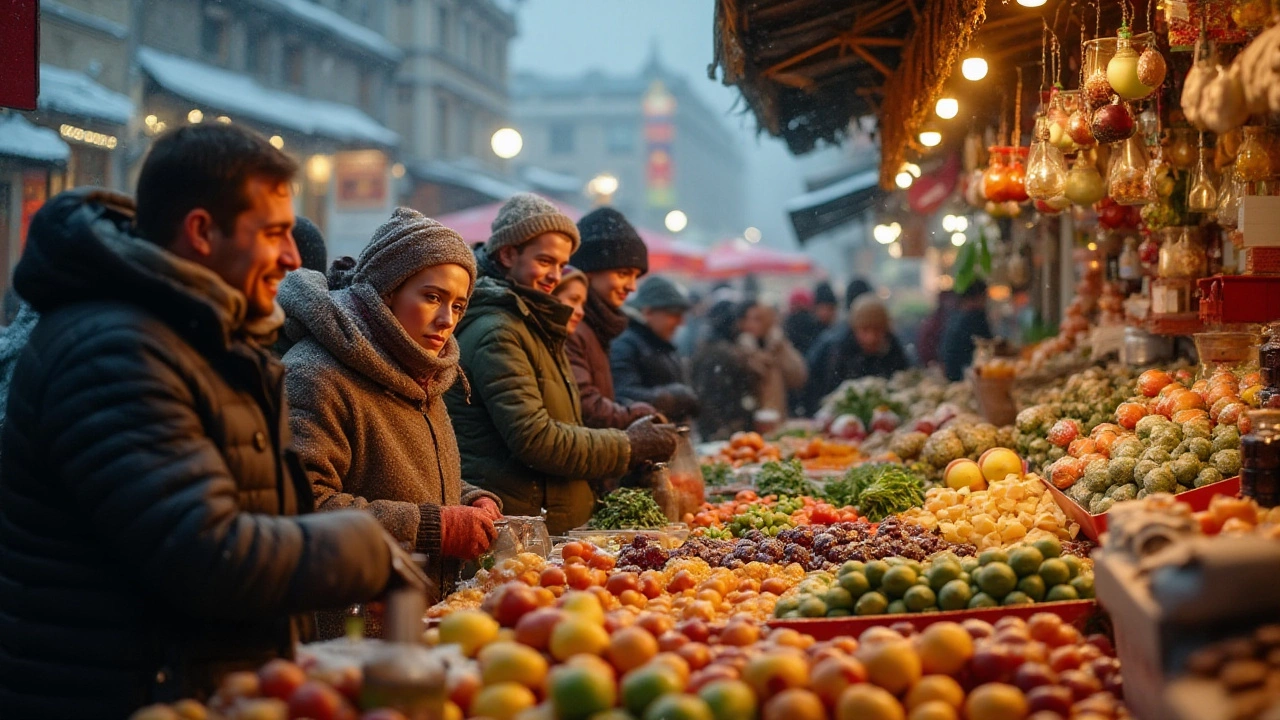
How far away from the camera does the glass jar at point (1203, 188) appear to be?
15.4 feet

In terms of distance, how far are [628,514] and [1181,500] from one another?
84.9 inches

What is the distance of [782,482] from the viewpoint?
244 inches

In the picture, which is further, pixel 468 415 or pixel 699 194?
pixel 699 194

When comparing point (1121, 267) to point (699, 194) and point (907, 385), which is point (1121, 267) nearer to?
point (907, 385)

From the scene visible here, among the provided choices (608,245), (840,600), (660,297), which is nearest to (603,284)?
(608,245)

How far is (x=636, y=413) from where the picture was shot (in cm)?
596

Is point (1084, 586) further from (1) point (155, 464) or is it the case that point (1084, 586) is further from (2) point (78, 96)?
(2) point (78, 96)

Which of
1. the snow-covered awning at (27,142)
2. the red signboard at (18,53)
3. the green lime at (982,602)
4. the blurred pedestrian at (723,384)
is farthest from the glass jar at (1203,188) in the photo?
the snow-covered awning at (27,142)

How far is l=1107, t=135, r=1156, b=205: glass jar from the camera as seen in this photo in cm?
466

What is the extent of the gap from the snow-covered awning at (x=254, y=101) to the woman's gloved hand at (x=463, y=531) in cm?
1679

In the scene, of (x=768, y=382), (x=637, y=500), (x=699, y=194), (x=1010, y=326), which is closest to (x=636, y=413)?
(x=637, y=500)

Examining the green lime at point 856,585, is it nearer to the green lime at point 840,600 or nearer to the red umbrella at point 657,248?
the green lime at point 840,600

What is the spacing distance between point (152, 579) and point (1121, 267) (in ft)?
19.2

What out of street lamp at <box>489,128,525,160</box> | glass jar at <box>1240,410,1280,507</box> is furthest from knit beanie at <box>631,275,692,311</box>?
street lamp at <box>489,128,525,160</box>
